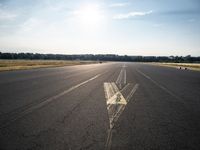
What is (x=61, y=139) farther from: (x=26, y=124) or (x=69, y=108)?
(x=69, y=108)

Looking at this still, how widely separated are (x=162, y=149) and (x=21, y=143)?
107 inches

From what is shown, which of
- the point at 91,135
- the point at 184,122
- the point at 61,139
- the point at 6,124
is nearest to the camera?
the point at 61,139

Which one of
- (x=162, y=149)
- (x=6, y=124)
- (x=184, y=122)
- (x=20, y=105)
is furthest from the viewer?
(x=20, y=105)

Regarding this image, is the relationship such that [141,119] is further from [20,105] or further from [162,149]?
→ [20,105]

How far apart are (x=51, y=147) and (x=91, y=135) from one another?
1.07 meters

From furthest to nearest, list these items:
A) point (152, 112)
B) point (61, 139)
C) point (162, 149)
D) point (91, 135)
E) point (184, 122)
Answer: point (152, 112)
point (184, 122)
point (91, 135)
point (61, 139)
point (162, 149)

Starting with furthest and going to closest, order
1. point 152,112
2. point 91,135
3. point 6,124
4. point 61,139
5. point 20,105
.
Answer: point 20,105
point 152,112
point 6,124
point 91,135
point 61,139

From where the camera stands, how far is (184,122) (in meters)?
6.56

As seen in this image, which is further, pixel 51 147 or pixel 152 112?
pixel 152 112

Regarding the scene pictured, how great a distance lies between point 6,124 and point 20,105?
256 cm

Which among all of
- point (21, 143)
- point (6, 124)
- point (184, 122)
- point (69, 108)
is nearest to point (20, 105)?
point (69, 108)

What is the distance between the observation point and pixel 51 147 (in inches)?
177

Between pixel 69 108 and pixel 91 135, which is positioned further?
pixel 69 108

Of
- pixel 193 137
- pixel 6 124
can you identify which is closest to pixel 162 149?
pixel 193 137
